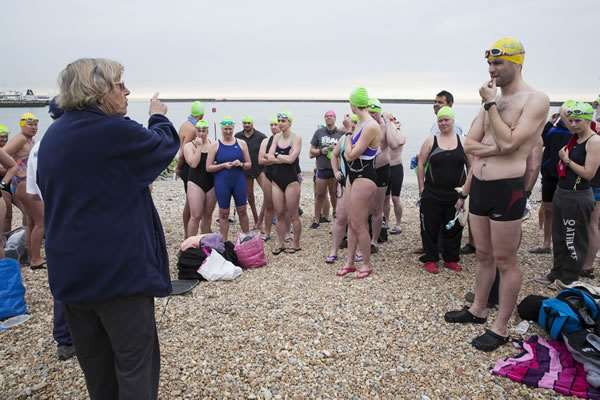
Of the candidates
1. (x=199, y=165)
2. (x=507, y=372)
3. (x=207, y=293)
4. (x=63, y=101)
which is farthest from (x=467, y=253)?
(x=63, y=101)

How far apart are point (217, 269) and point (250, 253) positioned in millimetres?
599

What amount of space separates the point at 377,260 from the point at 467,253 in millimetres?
1432

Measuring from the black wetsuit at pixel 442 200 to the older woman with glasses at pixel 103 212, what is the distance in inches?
149

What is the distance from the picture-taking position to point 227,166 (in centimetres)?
554

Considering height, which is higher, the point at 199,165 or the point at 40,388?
the point at 199,165

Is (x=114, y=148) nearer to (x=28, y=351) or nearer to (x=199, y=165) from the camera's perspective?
(x=28, y=351)

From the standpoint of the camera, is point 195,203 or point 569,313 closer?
point 569,313

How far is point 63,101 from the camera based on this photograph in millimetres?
1730

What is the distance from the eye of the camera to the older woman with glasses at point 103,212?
1.71 meters

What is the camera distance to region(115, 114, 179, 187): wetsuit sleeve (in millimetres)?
1760

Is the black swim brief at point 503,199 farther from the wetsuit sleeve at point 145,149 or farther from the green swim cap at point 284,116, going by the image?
the green swim cap at point 284,116

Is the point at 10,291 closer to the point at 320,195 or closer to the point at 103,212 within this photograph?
the point at 103,212

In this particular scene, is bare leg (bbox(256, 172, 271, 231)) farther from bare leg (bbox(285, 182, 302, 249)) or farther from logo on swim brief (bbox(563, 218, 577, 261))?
logo on swim brief (bbox(563, 218, 577, 261))

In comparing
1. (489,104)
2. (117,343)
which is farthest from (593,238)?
(117,343)
